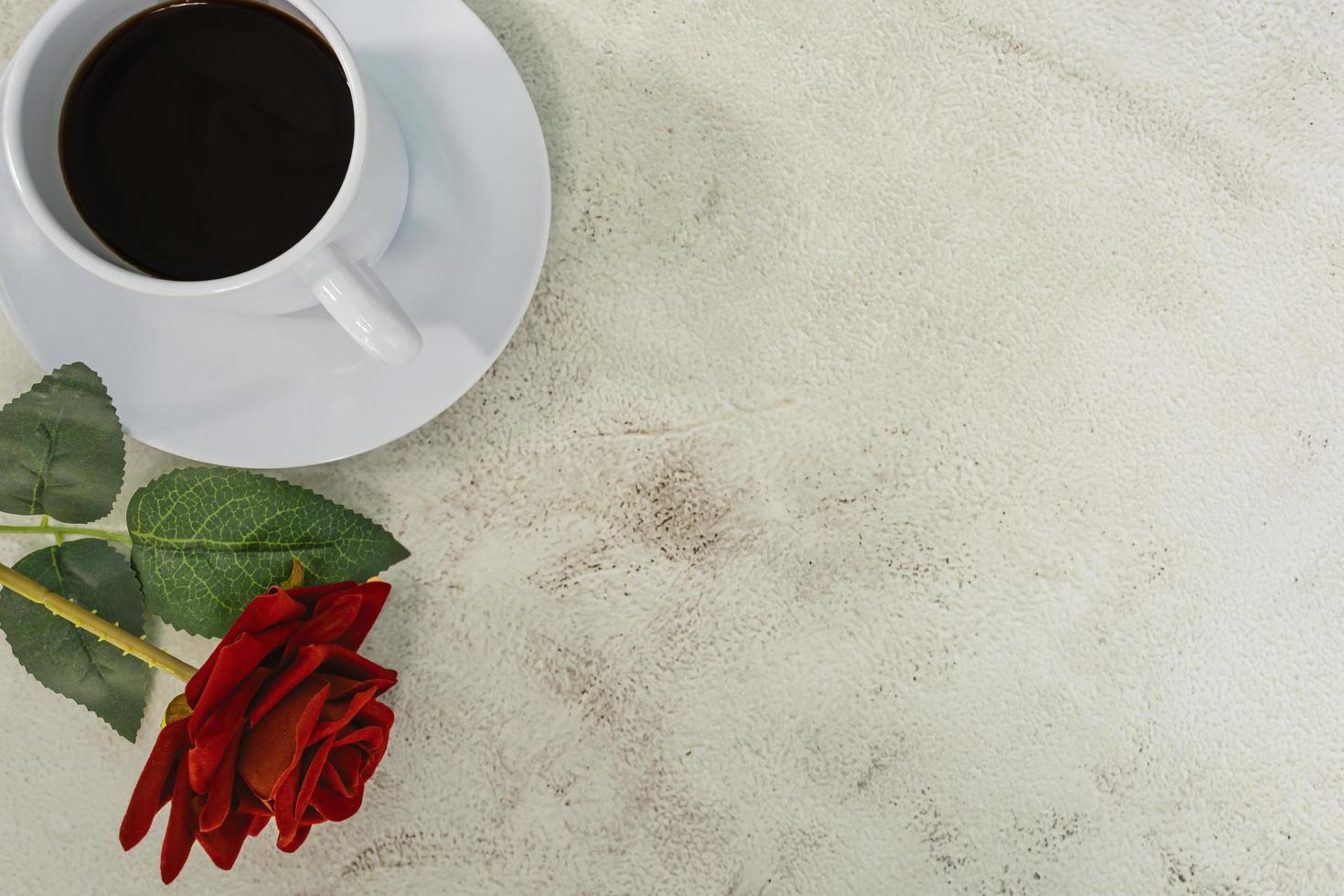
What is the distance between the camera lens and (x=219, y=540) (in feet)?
1.63

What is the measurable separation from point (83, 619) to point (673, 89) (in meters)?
0.44

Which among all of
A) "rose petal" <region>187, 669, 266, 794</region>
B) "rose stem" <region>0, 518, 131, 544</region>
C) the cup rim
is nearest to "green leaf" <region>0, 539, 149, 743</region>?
"rose stem" <region>0, 518, 131, 544</region>

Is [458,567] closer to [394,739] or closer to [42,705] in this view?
[394,739]

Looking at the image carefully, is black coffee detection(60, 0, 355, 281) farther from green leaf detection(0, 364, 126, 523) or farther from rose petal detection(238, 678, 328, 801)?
rose petal detection(238, 678, 328, 801)

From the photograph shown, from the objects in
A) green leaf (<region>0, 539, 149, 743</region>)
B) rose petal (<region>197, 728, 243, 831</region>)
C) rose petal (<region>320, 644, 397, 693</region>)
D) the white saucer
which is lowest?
green leaf (<region>0, 539, 149, 743</region>)

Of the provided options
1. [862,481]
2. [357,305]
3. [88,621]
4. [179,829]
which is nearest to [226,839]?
[179,829]

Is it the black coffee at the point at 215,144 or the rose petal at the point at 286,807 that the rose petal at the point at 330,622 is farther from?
Result: the black coffee at the point at 215,144

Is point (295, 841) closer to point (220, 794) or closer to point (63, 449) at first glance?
point (220, 794)

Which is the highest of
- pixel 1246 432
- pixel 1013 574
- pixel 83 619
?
pixel 1246 432

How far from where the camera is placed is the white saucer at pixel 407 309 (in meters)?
0.47

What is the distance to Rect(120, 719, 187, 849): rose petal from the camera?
0.42 meters

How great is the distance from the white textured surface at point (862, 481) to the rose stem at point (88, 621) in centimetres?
8

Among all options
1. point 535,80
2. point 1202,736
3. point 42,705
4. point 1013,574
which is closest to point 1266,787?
point 1202,736

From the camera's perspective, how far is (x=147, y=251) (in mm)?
422
